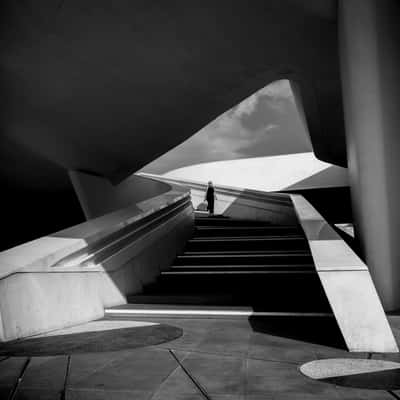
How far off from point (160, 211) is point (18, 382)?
6.06 metres

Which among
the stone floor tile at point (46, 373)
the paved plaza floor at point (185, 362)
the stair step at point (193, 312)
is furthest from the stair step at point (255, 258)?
the stone floor tile at point (46, 373)

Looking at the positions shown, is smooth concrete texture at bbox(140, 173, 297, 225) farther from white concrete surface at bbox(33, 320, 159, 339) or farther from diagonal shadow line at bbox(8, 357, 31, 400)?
diagonal shadow line at bbox(8, 357, 31, 400)

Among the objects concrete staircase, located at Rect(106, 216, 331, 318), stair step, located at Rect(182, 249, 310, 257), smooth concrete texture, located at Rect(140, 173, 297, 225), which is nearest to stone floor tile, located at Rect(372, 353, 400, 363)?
concrete staircase, located at Rect(106, 216, 331, 318)

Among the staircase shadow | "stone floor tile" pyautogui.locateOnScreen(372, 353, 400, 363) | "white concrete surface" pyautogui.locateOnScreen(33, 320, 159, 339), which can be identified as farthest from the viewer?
"white concrete surface" pyautogui.locateOnScreen(33, 320, 159, 339)

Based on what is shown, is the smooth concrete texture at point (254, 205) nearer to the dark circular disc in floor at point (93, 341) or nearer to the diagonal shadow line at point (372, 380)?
the dark circular disc in floor at point (93, 341)

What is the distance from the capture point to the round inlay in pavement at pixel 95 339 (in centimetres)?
387

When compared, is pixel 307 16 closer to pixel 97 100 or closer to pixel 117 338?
pixel 97 100

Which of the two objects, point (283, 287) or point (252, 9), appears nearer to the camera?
point (283, 287)

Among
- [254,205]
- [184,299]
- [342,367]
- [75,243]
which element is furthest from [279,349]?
[254,205]

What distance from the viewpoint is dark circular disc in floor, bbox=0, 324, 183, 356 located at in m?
3.85

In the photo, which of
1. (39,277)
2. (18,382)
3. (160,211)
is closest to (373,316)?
(18,382)

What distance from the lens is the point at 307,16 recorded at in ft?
28.8

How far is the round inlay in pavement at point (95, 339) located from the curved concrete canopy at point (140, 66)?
5.94 meters

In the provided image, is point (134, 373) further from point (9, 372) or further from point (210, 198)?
point (210, 198)
